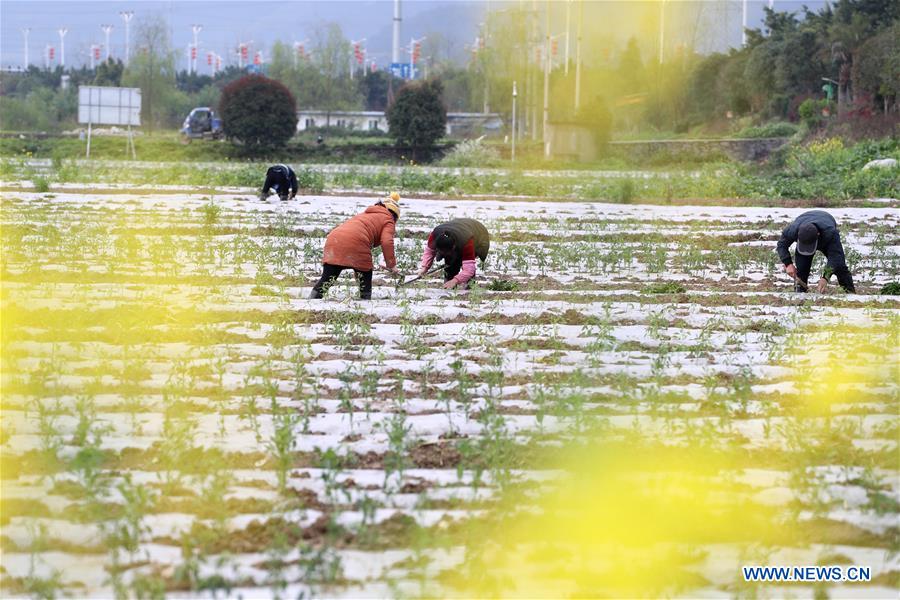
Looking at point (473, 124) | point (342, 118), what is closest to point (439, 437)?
point (473, 124)

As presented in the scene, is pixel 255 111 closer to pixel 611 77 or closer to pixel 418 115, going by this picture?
pixel 418 115

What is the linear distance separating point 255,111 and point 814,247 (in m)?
40.8

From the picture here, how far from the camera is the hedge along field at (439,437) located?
5.15 meters

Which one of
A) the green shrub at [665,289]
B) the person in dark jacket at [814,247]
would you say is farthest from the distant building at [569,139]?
the person in dark jacket at [814,247]

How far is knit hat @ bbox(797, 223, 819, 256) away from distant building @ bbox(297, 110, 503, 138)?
6089 centimetres

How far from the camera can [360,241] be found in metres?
10.9

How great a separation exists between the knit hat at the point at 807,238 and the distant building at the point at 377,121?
60.9 m

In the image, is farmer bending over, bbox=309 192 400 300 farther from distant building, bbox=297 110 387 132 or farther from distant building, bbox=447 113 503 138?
distant building, bbox=297 110 387 132

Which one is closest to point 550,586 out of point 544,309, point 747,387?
point 747,387

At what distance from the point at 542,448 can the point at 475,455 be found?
388 millimetres

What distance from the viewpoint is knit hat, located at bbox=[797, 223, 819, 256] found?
11.3 meters

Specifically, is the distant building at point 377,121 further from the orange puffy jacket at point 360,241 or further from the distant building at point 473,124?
the orange puffy jacket at point 360,241

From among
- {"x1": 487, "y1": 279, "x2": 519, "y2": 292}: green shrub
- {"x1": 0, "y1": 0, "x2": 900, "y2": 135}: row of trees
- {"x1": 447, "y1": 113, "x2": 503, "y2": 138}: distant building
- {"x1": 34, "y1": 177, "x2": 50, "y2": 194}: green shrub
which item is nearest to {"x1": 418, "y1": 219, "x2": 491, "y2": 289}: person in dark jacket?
{"x1": 487, "y1": 279, "x2": 519, "y2": 292}: green shrub

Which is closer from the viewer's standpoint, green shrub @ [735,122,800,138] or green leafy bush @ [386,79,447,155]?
green shrub @ [735,122,800,138]
